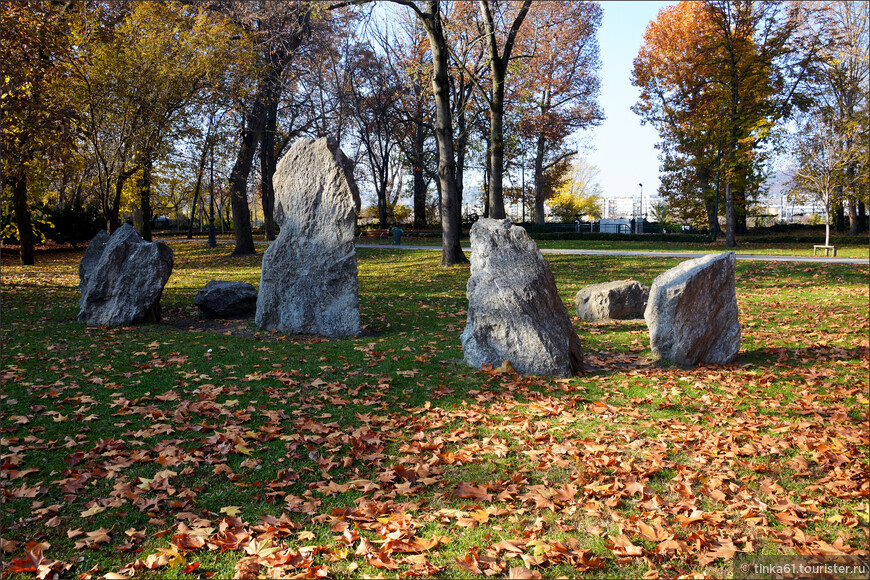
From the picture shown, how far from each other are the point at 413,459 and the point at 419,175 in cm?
3550

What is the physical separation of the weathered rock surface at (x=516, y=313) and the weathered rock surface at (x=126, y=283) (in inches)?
236

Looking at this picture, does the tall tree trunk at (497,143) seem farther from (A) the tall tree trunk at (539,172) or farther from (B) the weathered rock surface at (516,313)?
(A) the tall tree trunk at (539,172)

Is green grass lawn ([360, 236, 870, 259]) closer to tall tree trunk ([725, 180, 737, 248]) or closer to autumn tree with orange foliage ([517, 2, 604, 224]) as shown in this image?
tall tree trunk ([725, 180, 737, 248])

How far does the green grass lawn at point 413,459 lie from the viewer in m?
3.42

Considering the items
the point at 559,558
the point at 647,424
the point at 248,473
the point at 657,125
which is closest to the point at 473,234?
the point at 647,424

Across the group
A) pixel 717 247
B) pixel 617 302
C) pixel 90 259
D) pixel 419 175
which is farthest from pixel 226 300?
pixel 419 175

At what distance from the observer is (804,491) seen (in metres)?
4.12

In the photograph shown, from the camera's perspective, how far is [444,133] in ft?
56.5

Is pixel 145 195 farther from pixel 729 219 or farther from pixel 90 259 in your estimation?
pixel 729 219

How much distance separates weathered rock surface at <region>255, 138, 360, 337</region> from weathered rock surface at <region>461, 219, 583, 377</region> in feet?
8.91

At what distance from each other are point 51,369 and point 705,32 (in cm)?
3285

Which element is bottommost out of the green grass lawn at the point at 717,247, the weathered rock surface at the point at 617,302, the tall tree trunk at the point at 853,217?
the weathered rock surface at the point at 617,302

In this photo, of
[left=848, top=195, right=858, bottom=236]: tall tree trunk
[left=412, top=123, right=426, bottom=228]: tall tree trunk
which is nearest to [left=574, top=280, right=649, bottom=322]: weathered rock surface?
[left=412, top=123, right=426, bottom=228]: tall tree trunk

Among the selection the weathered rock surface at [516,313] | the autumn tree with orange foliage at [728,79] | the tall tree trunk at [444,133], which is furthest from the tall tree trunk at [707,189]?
the weathered rock surface at [516,313]
